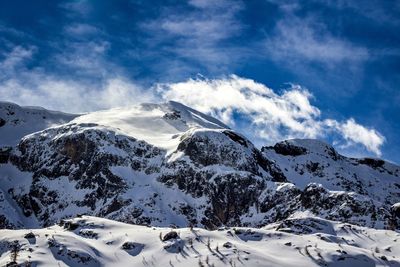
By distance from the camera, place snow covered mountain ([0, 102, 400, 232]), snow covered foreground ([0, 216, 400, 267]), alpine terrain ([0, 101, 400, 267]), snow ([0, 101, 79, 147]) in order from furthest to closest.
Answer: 1. snow ([0, 101, 79, 147])
2. snow covered mountain ([0, 102, 400, 232])
3. alpine terrain ([0, 101, 400, 267])
4. snow covered foreground ([0, 216, 400, 267])

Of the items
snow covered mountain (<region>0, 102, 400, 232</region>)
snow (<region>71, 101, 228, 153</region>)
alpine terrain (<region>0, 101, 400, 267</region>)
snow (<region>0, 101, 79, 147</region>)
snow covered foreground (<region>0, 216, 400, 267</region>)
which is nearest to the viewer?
snow covered foreground (<region>0, 216, 400, 267</region>)

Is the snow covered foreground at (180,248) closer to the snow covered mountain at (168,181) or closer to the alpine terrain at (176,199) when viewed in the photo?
the alpine terrain at (176,199)

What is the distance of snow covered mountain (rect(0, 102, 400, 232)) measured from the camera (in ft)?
411

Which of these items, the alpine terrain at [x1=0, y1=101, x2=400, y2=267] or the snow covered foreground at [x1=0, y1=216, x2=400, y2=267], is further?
the alpine terrain at [x1=0, y1=101, x2=400, y2=267]

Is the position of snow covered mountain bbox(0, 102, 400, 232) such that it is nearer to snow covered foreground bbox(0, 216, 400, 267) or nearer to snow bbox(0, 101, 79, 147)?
snow bbox(0, 101, 79, 147)

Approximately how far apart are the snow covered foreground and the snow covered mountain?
42269mm

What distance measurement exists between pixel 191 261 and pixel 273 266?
8.63 m

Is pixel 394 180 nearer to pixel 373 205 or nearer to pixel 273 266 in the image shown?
pixel 373 205

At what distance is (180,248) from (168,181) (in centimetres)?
7901

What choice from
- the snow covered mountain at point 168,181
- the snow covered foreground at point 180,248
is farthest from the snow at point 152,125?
the snow covered foreground at point 180,248

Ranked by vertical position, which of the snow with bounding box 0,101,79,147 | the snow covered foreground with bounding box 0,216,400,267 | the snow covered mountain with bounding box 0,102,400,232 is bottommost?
the snow covered foreground with bounding box 0,216,400,267

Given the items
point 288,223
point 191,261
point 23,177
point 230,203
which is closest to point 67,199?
point 23,177

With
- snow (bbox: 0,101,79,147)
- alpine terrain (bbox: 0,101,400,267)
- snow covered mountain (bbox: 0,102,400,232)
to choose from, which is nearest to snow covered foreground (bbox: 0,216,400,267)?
alpine terrain (bbox: 0,101,400,267)

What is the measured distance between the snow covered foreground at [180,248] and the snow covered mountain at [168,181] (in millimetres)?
42269
